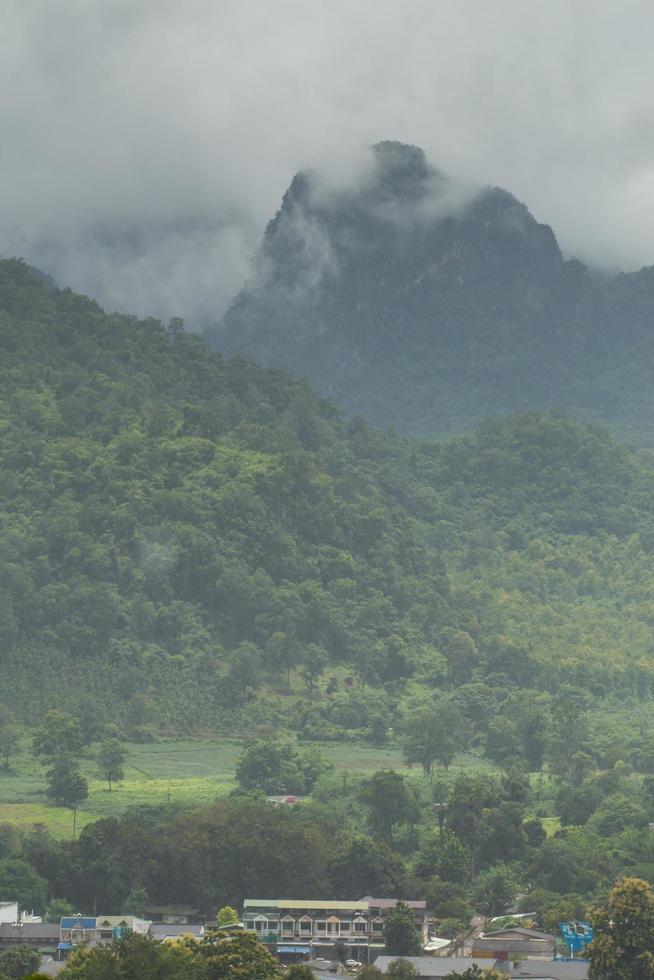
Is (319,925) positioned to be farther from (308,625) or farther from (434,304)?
(434,304)

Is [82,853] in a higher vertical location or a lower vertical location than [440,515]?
lower

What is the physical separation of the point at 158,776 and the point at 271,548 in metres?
18.2

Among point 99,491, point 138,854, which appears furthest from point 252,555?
point 138,854

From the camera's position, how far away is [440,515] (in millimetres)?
102062

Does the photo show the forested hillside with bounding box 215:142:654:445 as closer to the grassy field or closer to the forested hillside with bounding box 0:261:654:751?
the forested hillside with bounding box 0:261:654:751

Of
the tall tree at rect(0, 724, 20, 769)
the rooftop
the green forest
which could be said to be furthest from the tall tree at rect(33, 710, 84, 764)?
the rooftop

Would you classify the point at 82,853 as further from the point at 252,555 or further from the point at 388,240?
the point at 388,240

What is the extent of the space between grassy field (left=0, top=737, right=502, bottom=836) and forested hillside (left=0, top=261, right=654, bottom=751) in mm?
1707

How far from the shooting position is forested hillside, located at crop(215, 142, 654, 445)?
405 ft

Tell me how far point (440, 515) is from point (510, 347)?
24.9m

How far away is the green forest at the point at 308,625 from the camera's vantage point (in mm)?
58656

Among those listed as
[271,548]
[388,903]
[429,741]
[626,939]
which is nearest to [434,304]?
[271,548]

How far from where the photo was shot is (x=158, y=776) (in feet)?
236

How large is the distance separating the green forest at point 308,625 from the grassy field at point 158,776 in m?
0.70
